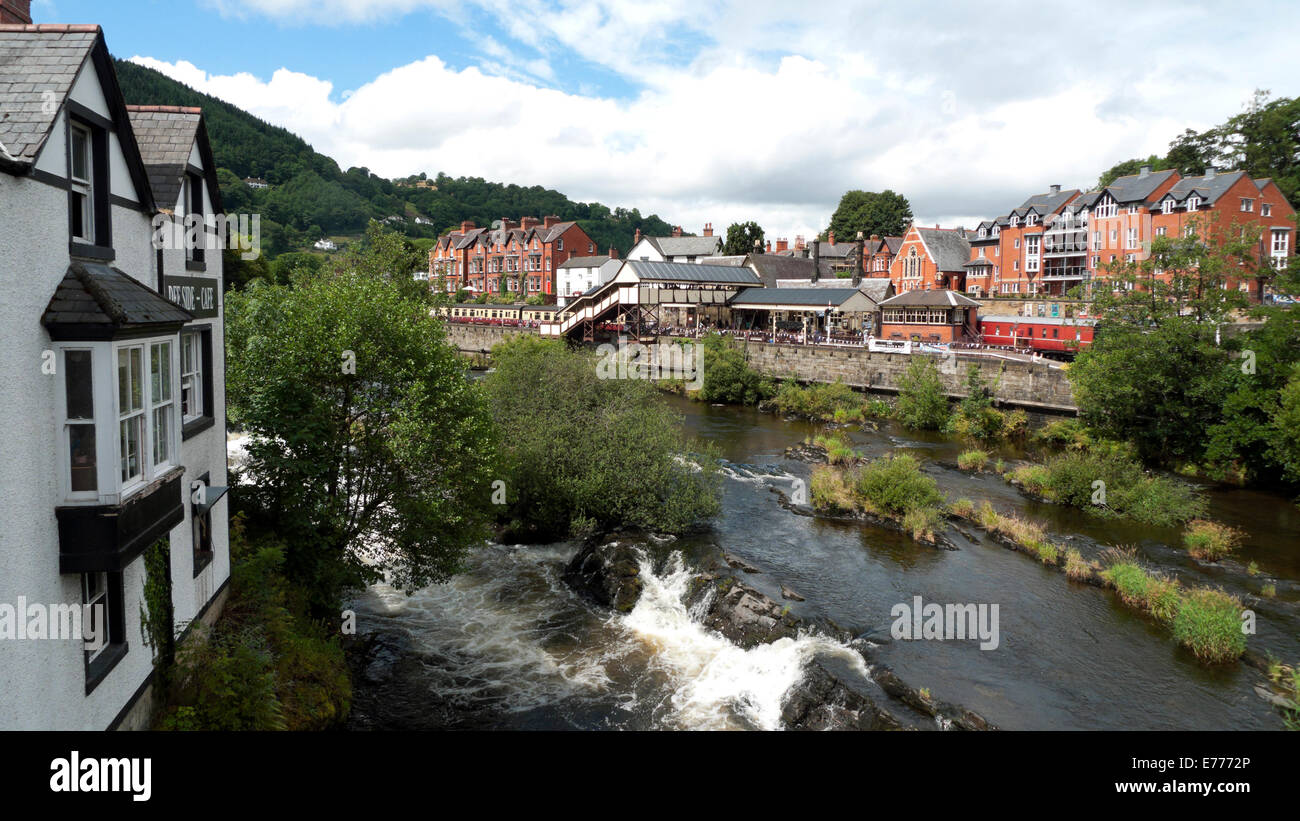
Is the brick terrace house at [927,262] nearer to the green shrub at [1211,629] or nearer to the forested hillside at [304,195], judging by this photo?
the forested hillside at [304,195]

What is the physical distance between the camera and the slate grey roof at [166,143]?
12.6m

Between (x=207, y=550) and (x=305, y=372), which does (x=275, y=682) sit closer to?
(x=207, y=550)

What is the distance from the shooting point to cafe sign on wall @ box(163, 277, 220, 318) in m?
12.5

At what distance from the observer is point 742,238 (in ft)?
347

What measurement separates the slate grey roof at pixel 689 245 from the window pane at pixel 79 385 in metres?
87.4

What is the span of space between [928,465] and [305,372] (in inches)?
1004

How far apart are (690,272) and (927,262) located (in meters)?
23.9

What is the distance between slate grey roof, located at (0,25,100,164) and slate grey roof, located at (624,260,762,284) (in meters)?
51.3

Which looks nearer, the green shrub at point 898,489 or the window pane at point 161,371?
the window pane at point 161,371

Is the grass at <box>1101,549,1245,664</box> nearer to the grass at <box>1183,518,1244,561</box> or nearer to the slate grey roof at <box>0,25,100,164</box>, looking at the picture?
the grass at <box>1183,518,1244,561</box>
